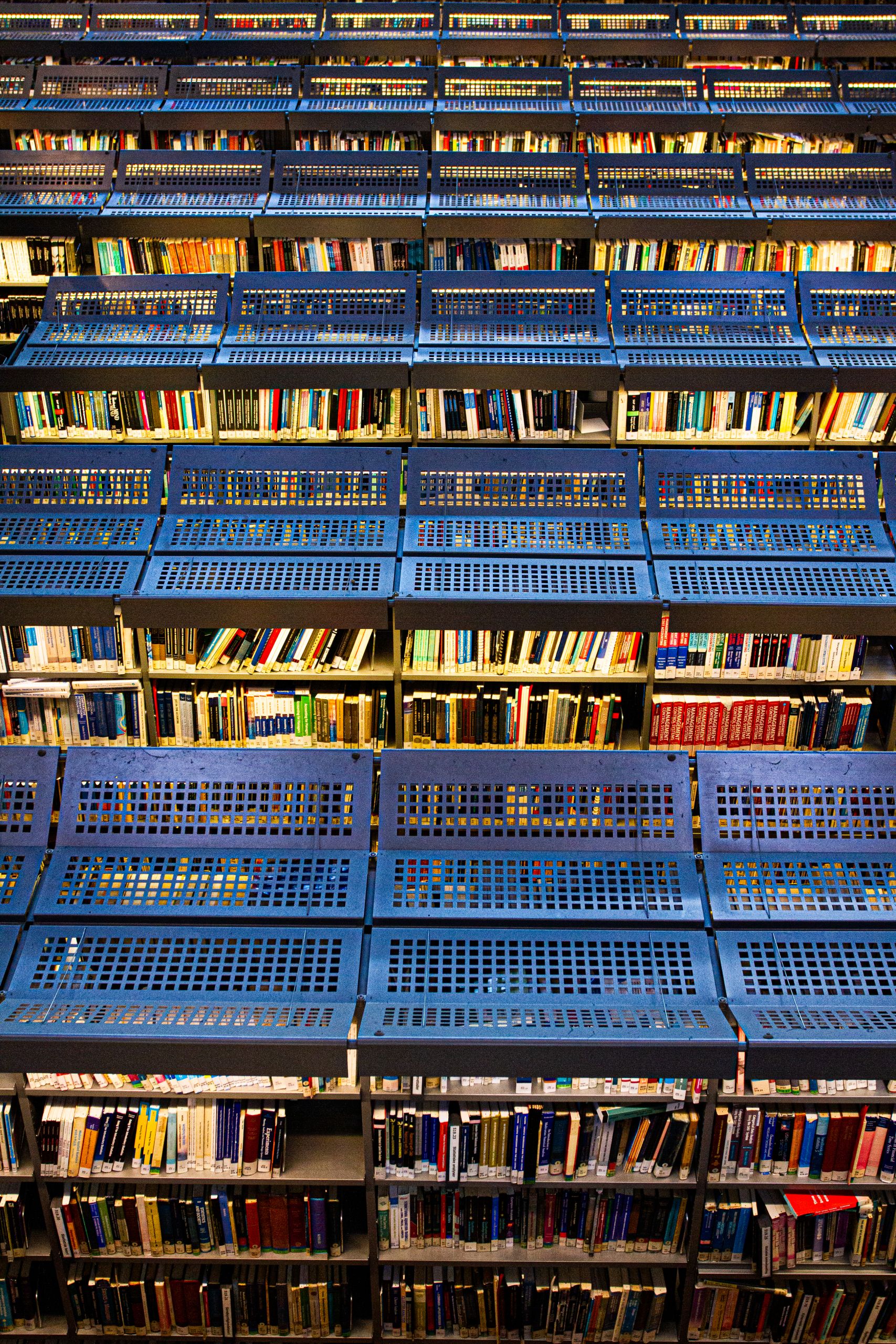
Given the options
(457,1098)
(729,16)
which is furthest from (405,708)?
(729,16)

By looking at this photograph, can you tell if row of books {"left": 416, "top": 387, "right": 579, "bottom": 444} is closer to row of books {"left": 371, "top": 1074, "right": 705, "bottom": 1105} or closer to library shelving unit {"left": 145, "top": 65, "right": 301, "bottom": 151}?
row of books {"left": 371, "top": 1074, "right": 705, "bottom": 1105}

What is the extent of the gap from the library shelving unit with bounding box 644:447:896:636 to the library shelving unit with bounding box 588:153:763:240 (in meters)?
2.84

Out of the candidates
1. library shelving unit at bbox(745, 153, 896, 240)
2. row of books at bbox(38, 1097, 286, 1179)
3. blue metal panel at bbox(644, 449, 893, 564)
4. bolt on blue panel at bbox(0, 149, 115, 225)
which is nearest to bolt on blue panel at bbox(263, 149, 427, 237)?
bolt on blue panel at bbox(0, 149, 115, 225)

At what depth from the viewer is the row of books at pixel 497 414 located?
5539 millimetres

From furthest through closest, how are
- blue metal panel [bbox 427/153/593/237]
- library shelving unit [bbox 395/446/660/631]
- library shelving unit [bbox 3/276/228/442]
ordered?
blue metal panel [bbox 427/153/593/237] → library shelving unit [bbox 3/276/228/442] → library shelving unit [bbox 395/446/660/631]

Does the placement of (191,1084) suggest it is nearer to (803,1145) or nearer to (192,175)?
(803,1145)

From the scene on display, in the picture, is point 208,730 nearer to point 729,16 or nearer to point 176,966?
point 176,966

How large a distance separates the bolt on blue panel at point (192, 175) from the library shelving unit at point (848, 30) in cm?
537

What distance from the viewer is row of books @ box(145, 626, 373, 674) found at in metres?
4.55

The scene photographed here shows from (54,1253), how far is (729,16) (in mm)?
10945

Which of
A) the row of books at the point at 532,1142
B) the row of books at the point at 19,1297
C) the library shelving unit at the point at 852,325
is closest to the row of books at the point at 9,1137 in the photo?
the row of books at the point at 19,1297

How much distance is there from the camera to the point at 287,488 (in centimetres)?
447

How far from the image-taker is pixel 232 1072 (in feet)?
8.71

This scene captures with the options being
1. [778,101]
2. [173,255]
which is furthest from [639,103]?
[173,255]
